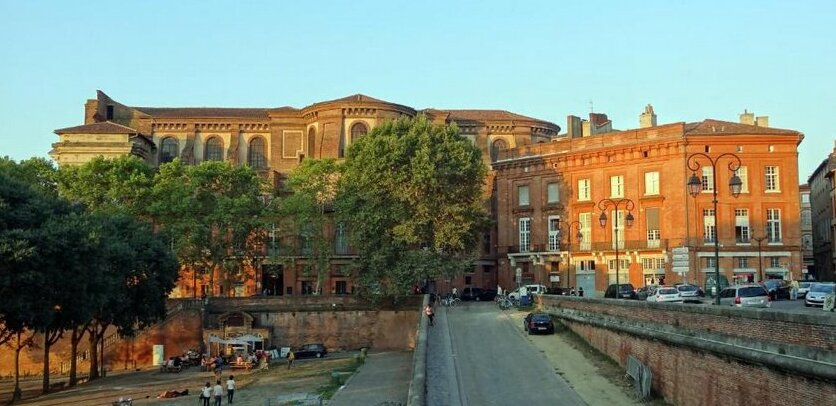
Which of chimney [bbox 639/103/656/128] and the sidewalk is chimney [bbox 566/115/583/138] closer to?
chimney [bbox 639/103/656/128]

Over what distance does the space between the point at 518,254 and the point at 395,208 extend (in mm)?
19370

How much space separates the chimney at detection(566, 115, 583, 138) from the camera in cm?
7693

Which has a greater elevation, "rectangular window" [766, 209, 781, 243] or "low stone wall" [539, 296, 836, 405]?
"rectangular window" [766, 209, 781, 243]

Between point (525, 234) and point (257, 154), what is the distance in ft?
112

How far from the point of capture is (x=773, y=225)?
60594 millimetres

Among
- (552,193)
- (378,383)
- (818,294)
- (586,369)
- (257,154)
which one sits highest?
(257,154)

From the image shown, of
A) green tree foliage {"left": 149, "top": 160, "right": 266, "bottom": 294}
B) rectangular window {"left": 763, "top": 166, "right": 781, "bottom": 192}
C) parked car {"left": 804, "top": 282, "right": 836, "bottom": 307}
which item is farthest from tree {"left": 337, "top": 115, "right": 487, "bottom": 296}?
parked car {"left": 804, "top": 282, "right": 836, "bottom": 307}

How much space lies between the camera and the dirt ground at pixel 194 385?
4000 cm

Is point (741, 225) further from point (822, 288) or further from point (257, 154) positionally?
point (257, 154)

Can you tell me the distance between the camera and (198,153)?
87.4m

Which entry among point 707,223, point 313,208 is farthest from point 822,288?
point 313,208

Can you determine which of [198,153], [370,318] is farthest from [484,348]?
[198,153]

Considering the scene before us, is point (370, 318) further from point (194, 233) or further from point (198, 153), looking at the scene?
point (198, 153)

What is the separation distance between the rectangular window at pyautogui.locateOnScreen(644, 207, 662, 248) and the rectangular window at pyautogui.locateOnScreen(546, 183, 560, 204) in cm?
880
